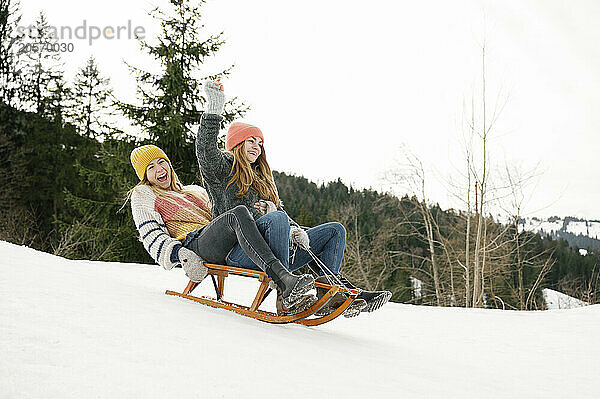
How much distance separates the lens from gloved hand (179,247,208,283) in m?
2.62

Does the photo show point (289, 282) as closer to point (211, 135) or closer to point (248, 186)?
point (248, 186)

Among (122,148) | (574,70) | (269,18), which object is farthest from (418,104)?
(122,148)

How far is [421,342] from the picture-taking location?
9.57 feet

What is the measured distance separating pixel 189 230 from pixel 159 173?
0.41 metres

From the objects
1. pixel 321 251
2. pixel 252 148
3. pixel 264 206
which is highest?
pixel 252 148

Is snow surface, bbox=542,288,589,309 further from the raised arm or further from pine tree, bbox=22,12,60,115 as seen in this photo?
pine tree, bbox=22,12,60,115

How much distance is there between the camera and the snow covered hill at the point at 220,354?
1.27m

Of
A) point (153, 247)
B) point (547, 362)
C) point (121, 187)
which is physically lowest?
point (547, 362)

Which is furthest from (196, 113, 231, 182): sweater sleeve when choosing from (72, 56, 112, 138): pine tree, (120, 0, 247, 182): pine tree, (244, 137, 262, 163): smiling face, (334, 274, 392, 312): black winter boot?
(72, 56, 112, 138): pine tree

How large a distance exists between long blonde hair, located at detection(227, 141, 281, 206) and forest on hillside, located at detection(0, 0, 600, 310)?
4.91m

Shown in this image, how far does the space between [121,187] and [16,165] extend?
24.9ft

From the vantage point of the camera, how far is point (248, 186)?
2.62 m

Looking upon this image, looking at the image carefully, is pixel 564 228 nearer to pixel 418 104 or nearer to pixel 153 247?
pixel 418 104

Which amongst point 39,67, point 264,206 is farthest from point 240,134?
point 39,67
